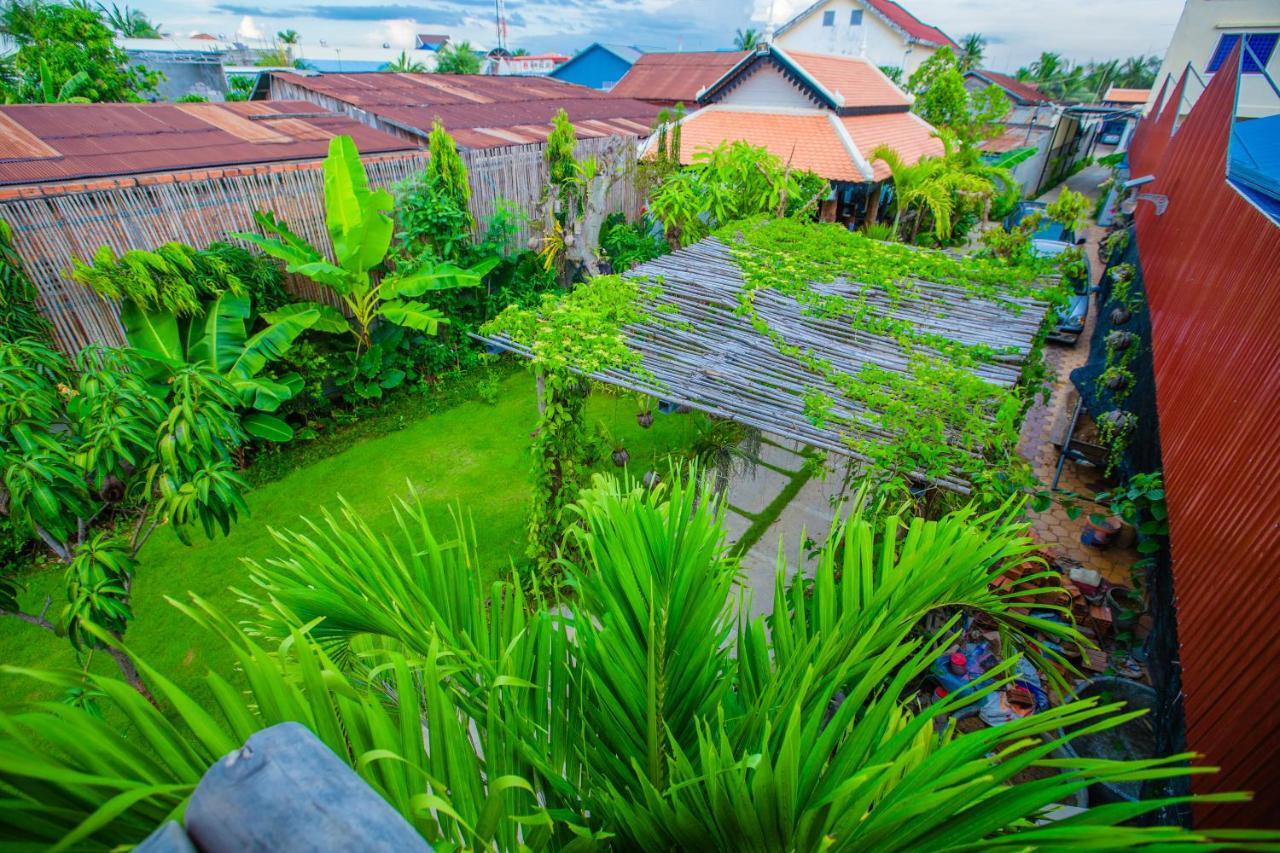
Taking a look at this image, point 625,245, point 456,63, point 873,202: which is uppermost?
point 456,63

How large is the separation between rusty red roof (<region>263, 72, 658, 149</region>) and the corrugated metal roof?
7.25 feet

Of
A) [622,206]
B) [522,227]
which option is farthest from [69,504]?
[622,206]

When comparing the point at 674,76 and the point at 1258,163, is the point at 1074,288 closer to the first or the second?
the point at 1258,163

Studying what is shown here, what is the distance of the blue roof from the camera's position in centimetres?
524

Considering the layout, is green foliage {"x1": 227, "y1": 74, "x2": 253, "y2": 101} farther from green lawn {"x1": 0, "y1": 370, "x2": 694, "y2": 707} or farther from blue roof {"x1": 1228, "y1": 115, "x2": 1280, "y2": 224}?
blue roof {"x1": 1228, "y1": 115, "x2": 1280, "y2": 224}

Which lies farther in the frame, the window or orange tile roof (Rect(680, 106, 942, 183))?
the window

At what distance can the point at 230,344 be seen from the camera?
21.3 feet

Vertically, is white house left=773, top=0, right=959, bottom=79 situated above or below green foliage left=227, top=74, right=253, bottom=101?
above

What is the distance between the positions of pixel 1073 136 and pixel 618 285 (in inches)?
1442

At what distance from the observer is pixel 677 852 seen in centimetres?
158

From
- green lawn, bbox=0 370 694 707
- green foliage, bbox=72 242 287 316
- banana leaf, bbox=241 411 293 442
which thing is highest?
green foliage, bbox=72 242 287 316

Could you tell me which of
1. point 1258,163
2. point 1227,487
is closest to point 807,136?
point 1258,163

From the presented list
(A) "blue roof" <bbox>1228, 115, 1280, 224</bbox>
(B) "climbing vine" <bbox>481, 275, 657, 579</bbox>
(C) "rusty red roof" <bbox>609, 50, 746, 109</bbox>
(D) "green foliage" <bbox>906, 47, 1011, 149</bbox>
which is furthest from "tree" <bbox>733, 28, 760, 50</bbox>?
(B) "climbing vine" <bbox>481, 275, 657, 579</bbox>

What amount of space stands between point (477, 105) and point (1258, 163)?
47.9 ft
